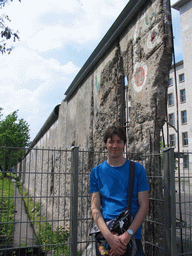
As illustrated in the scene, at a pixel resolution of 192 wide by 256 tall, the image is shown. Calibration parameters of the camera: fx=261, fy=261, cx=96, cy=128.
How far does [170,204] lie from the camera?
2910mm

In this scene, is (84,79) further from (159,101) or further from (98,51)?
(159,101)

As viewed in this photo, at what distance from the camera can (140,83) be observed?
12.7ft

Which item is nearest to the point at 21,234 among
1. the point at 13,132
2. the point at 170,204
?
the point at 170,204

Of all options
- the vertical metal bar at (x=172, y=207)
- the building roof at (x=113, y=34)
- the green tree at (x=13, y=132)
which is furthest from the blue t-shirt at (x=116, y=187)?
the green tree at (x=13, y=132)

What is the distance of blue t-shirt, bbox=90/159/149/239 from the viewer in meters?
2.37

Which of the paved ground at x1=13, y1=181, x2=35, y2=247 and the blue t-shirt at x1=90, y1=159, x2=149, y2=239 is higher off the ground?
the blue t-shirt at x1=90, y1=159, x2=149, y2=239

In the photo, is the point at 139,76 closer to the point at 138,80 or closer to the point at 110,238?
the point at 138,80

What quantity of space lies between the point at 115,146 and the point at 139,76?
1728mm

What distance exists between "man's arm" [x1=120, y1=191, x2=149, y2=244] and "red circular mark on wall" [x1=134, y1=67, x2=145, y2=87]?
191 centimetres

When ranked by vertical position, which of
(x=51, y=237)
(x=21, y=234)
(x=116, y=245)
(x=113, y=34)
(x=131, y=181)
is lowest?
(x=21, y=234)

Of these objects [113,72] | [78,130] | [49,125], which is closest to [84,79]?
[78,130]

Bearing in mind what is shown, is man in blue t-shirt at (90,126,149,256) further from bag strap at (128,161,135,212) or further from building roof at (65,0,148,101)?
building roof at (65,0,148,101)

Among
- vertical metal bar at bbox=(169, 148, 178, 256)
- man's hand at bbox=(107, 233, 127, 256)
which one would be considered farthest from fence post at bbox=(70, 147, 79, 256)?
man's hand at bbox=(107, 233, 127, 256)

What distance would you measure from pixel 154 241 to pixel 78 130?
4.07m
